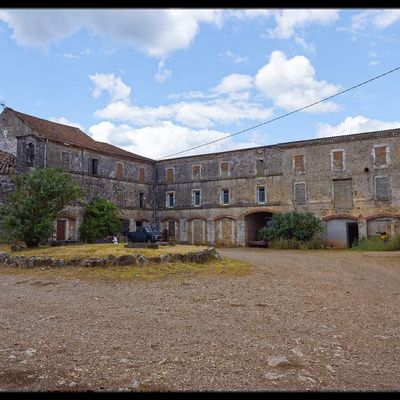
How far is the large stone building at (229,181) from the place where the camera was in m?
27.8

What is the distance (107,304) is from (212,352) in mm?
3989

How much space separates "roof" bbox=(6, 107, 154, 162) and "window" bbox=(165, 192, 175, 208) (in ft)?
13.0

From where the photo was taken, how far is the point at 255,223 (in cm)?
3356

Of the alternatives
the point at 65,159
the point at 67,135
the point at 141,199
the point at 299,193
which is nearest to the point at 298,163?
the point at 299,193

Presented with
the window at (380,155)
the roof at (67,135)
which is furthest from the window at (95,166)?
the window at (380,155)

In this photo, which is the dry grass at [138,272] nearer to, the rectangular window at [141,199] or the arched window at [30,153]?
the arched window at [30,153]

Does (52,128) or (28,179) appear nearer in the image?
(28,179)

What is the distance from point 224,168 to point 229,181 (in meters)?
1.27

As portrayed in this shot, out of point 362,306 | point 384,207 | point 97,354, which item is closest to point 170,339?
point 97,354

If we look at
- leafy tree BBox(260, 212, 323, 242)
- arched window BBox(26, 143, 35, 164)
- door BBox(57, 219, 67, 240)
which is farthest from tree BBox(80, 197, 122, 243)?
leafy tree BBox(260, 212, 323, 242)

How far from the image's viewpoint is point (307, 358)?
546 centimetres

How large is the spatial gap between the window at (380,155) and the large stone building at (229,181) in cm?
6

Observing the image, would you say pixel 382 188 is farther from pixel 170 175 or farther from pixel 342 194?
pixel 170 175
